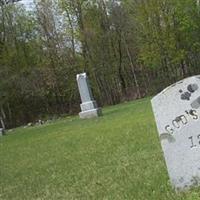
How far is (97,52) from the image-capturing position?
45.8m

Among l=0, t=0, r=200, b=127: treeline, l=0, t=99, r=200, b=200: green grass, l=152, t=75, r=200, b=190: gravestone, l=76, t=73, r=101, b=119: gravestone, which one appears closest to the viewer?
l=152, t=75, r=200, b=190: gravestone

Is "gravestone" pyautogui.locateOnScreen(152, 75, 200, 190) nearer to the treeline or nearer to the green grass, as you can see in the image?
the green grass

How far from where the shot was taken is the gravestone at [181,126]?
6.03m

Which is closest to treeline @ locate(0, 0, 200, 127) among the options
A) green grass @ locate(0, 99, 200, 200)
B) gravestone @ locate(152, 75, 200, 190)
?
green grass @ locate(0, 99, 200, 200)

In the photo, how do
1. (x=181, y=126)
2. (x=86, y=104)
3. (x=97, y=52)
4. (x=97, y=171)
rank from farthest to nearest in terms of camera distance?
(x=97, y=52) → (x=86, y=104) → (x=97, y=171) → (x=181, y=126)

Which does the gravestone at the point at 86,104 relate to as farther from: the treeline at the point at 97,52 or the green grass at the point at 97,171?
the treeline at the point at 97,52

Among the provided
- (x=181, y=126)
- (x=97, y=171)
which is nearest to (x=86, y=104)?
(x=97, y=171)

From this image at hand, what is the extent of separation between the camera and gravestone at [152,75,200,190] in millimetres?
6031

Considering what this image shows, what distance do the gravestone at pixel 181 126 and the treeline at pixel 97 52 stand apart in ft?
121

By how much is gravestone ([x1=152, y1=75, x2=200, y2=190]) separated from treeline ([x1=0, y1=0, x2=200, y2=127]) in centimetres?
3681

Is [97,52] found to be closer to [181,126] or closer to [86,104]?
[86,104]

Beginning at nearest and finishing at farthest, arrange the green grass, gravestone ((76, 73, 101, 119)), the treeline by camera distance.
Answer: the green grass, gravestone ((76, 73, 101, 119)), the treeline

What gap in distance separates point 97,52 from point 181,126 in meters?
39.9

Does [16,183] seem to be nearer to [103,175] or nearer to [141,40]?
[103,175]
